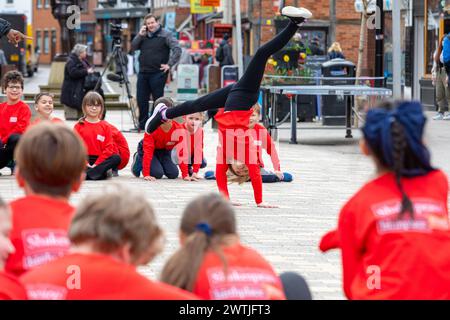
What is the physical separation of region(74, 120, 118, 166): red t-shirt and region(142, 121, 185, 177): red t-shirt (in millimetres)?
379

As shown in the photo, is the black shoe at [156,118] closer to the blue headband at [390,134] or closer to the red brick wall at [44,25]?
the blue headband at [390,134]

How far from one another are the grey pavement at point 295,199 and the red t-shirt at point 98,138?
322mm

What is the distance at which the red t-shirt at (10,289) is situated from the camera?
4.35m

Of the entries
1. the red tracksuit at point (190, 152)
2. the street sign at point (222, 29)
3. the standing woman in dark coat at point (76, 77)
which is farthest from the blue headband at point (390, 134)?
the street sign at point (222, 29)

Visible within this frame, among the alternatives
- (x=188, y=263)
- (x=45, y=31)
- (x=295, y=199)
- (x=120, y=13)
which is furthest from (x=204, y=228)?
(x=45, y=31)

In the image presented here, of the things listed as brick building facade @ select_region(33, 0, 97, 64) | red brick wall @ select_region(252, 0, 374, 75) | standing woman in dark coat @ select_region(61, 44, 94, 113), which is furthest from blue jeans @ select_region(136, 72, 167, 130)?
brick building facade @ select_region(33, 0, 97, 64)

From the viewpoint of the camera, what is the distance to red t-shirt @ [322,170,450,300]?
15.8 ft

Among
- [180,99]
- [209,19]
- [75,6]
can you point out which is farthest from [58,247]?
[209,19]

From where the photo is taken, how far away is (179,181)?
14.3m

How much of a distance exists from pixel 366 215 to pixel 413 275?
279mm

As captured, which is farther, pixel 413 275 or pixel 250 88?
pixel 250 88

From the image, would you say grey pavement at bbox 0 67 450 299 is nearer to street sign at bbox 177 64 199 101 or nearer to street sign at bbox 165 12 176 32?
street sign at bbox 177 64 199 101

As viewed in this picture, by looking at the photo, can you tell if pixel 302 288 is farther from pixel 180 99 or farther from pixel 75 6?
pixel 75 6

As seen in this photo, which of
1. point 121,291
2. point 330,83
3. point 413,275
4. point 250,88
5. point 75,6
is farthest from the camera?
point 75,6
